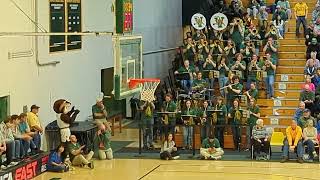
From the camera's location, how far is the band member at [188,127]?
22.5m

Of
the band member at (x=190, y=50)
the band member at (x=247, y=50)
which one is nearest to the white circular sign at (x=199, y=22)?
the band member at (x=190, y=50)

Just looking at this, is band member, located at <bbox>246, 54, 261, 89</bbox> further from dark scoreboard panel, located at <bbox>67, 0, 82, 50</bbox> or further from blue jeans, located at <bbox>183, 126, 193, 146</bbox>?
dark scoreboard panel, located at <bbox>67, 0, 82, 50</bbox>

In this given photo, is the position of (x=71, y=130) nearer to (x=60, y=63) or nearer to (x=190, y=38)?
(x=60, y=63)

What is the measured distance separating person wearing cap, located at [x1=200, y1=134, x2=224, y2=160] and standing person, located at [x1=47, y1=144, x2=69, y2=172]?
4.28 meters

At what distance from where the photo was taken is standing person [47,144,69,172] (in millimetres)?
19688

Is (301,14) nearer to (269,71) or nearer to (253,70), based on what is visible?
(269,71)

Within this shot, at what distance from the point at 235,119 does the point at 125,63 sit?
219 inches

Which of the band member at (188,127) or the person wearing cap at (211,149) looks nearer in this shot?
the person wearing cap at (211,149)

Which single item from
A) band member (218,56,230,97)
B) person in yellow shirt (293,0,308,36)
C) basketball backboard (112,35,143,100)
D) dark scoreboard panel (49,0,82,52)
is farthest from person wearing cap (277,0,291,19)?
basketball backboard (112,35,143,100)

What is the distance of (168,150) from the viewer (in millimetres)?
21531

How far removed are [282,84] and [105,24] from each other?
7.25m

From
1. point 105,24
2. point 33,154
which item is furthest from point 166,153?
point 105,24

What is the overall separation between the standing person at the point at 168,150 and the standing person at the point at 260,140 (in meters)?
2.44

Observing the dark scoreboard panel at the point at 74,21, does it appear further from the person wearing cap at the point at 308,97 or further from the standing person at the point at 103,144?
the person wearing cap at the point at 308,97
